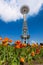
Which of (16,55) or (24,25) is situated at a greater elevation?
(24,25)

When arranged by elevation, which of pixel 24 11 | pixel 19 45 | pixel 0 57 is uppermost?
pixel 24 11

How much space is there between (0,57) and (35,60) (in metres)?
1.08

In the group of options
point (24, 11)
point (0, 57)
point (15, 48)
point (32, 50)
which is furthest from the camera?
point (24, 11)

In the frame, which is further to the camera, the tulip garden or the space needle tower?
the space needle tower

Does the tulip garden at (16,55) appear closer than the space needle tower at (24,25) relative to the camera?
Yes

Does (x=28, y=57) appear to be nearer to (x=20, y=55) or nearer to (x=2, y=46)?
(x=20, y=55)

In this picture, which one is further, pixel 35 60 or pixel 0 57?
pixel 35 60

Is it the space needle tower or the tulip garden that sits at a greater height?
the space needle tower

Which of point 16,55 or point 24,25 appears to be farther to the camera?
point 24,25

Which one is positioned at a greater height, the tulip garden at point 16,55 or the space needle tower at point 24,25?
the space needle tower at point 24,25

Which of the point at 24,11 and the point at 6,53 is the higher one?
the point at 24,11

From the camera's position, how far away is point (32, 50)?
20.4ft

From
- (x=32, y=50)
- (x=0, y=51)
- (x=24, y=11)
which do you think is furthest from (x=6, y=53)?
(x=24, y=11)

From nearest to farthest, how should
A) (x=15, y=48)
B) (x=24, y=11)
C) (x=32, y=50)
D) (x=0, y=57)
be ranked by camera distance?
1. (x=0, y=57)
2. (x=15, y=48)
3. (x=32, y=50)
4. (x=24, y=11)
